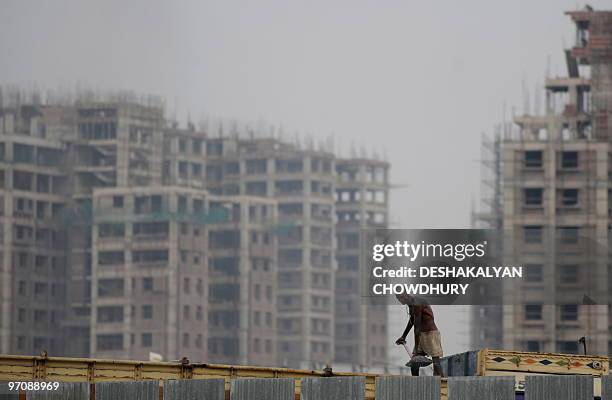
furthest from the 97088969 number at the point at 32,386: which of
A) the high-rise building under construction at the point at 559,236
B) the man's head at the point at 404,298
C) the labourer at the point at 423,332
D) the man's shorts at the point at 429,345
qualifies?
the high-rise building under construction at the point at 559,236

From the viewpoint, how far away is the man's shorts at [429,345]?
36406 millimetres

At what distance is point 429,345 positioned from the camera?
36469 mm

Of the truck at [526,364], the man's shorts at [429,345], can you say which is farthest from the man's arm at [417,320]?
the truck at [526,364]

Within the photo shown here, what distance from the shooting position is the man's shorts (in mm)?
36406

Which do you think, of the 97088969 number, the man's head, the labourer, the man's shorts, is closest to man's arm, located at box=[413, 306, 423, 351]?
the labourer

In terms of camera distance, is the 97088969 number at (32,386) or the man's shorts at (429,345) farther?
the man's shorts at (429,345)

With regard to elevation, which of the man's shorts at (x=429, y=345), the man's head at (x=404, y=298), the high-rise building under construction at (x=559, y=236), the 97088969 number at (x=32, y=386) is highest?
the high-rise building under construction at (x=559, y=236)

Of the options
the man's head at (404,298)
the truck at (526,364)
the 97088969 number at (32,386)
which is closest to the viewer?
the 97088969 number at (32,386)

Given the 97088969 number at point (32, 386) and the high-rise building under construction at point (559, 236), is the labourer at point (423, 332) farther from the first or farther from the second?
the high-rise building under construction at point (559, 236)

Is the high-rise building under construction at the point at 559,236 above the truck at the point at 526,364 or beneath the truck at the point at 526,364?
above

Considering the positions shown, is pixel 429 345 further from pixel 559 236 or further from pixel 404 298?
pixel 559 236

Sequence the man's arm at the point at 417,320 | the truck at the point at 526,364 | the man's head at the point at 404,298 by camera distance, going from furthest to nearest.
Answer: the man's arm at the point at 417,320 < the truck at the point at 526,364 < the man's head at the point at 404,298

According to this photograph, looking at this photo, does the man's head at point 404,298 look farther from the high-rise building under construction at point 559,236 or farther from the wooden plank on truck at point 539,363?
the high-rise building under construction at point 559,236

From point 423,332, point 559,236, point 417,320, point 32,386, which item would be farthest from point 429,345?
point 559,236
